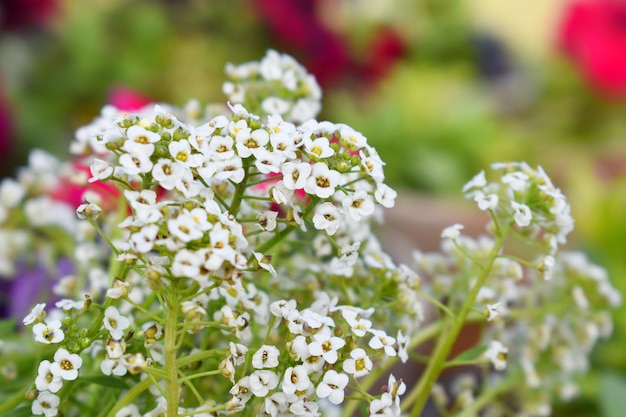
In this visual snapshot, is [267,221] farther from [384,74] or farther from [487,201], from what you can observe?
[384,74]

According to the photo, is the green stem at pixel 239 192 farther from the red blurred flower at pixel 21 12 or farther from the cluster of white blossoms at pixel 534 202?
the red blurred flower at pixel 21 12

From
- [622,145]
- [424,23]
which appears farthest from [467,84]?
[622,145]

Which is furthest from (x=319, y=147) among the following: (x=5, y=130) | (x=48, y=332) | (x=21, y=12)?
(x=21, y=12)

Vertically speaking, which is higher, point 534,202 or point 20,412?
point 534,202

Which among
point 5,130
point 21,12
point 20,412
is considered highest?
point 21,12

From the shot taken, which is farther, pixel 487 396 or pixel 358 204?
pixel 487 396

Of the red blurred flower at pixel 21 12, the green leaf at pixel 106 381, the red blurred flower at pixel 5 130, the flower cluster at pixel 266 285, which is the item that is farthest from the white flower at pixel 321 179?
the red blurred flower at pixel 21 12
